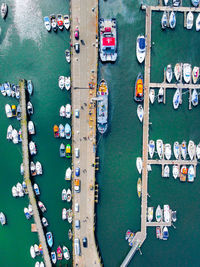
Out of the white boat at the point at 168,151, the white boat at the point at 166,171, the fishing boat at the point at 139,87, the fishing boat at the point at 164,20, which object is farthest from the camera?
the white boat at the point at 166,171

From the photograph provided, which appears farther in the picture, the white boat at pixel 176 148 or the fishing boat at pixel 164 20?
the white boat at pixel 176 148

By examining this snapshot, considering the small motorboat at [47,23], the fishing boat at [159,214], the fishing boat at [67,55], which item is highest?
the small motorboat at [47,23]

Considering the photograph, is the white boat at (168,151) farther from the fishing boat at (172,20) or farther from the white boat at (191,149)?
the fishing boat at (172,20)

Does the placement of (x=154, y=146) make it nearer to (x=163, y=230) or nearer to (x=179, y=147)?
(x=179, y=147)

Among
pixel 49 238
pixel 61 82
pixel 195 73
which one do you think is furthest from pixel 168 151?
pixel 49 238

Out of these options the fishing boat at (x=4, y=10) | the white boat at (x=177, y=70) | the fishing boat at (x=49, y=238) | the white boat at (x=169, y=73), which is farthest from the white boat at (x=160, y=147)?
the fishing boat at (x=4, y=10)

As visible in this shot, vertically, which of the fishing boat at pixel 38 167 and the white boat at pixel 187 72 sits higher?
the white boat at pixel 187 72

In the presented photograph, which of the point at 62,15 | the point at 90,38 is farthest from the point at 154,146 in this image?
the point at 62,15

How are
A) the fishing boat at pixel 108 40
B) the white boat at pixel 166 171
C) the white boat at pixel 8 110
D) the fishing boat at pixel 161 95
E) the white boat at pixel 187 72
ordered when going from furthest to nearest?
1. the white boat at pixel 166 171
2. the white boat at pixel 8 110
3. the fishing boat at pixel 161 95
4. the white boat at pixel 187 72
5. the fishing boat at pixel 108 40
